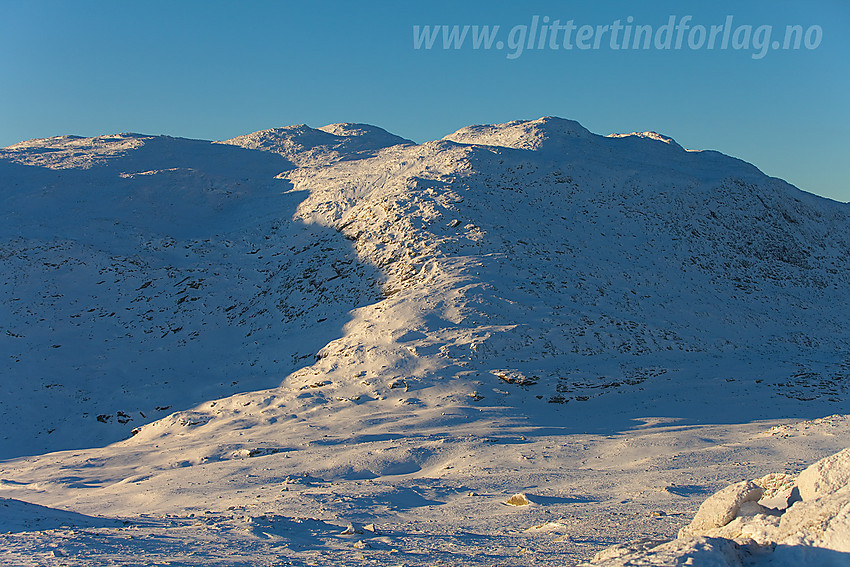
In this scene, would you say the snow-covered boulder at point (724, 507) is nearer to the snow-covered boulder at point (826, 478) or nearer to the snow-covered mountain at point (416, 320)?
the snow-covered boulder at point (826, 478)

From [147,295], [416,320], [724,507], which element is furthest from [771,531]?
[147,295]

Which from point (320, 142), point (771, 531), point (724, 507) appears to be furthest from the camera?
point (320, 142)

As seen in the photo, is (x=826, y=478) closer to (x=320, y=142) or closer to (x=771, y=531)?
(x=771, y=531)

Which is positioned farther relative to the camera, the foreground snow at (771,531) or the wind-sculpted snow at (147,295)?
the wind-sculpted snow at (147,295)

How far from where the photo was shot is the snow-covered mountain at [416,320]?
16625mm

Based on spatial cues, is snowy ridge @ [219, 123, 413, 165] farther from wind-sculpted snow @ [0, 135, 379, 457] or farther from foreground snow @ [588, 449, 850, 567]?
foreground snow @ [588, 449, 850, 567]

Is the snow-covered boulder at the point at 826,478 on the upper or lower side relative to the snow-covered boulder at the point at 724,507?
upper

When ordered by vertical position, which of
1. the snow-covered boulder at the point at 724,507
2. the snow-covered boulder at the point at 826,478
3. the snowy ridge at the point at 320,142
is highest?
the snowy ridge at the point at 320,142

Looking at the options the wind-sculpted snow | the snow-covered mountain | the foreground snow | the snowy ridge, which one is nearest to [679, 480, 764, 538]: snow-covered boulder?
the foreground snow

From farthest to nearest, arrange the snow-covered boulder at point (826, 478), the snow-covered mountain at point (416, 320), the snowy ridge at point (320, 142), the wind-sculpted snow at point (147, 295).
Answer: the snowy ridge at point (320, 142)
the wind-sculpted snow at point (147, 295)
the snow-covered mountain at point (416, 320)
the snow-covered boulder at point (826, 478)

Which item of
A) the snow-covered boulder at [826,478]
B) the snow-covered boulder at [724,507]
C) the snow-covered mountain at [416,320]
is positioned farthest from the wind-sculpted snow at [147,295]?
the snow-covered boulder at [826,478]

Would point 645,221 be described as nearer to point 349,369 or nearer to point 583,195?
point 583,195

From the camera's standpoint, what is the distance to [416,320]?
926 inches

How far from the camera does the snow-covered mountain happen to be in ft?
54.5
